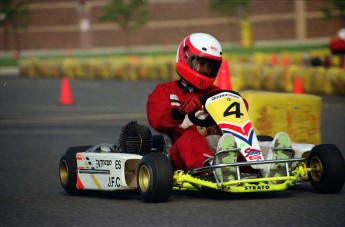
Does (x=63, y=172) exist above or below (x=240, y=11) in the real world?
below

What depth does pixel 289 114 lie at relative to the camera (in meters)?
11.4

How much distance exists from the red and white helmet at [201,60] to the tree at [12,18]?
5089 cm

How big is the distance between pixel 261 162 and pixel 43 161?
473cm

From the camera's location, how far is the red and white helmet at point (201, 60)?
8414mm

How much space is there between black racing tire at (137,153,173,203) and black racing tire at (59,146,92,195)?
107 centimetres

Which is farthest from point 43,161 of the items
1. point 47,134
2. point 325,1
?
point 325,1

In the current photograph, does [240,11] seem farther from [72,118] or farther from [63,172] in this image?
[63,172]

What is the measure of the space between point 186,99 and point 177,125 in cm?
28

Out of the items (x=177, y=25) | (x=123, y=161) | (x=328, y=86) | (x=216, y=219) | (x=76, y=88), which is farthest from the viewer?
(x=177, y=25)

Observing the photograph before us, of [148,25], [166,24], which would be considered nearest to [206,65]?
[166,24]

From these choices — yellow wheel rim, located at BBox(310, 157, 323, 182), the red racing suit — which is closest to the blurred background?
the red racing suit

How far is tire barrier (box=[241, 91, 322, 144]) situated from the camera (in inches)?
446

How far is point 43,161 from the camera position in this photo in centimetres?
1160

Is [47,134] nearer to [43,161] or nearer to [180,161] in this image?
[43,161]
